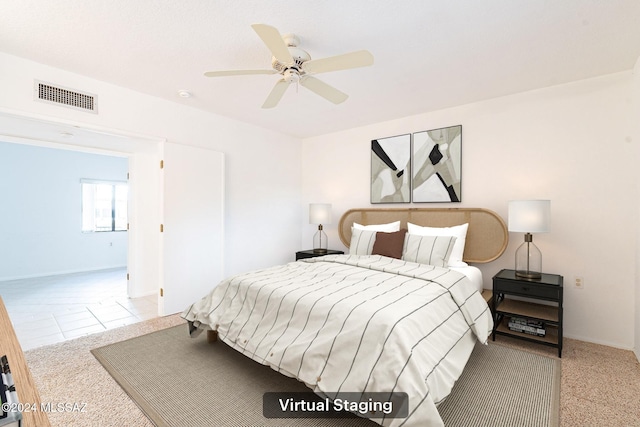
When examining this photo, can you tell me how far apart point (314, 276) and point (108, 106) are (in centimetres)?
274

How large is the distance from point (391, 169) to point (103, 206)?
6275mm

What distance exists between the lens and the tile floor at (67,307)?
3.09 meters

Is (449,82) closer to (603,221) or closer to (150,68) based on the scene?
(603,221)

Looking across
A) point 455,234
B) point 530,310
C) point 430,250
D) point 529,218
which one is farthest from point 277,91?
point 530,310

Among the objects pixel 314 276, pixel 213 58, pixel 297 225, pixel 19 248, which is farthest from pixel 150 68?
pixel 19 248

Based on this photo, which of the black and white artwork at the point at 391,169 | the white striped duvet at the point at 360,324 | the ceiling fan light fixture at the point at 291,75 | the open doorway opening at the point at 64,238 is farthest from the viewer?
the black and white artwork at the point at 391,169

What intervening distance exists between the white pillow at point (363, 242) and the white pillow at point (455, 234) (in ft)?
1.68

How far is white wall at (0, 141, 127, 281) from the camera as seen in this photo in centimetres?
534

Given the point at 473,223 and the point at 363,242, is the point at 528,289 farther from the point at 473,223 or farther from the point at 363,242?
the point at 363,242

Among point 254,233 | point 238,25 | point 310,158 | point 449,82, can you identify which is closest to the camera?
point 238,25

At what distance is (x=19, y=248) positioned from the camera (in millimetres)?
5422

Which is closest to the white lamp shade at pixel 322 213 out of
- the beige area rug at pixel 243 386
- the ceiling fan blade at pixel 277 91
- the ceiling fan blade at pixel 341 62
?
the ceiling fan blade at pixel 277 91

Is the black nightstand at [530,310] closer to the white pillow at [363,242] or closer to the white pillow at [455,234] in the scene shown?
the white pillow at [455,234]

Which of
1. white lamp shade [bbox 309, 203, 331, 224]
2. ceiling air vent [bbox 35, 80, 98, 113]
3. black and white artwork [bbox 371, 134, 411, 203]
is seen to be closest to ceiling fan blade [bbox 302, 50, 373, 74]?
black and white artwork [bbox 371, 134, 411, 203]
